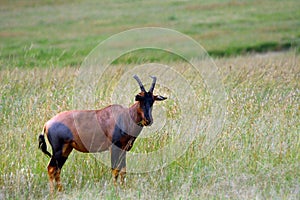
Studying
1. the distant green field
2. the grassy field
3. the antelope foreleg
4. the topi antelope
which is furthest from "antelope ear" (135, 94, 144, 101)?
the distant green field

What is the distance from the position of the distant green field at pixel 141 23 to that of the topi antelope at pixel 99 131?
14.8 m

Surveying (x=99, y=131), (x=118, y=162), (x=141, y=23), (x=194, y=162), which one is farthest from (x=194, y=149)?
(x=141, y=23)

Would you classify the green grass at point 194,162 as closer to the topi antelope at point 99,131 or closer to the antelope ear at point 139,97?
the topi antelope at point 99,131

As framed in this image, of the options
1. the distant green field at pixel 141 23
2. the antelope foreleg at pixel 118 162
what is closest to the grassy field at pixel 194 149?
the antelope foreleg at pixel 118 162

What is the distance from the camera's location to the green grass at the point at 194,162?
6746 millimetres

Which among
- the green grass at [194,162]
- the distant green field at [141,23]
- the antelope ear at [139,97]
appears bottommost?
the green grass at [194,162]

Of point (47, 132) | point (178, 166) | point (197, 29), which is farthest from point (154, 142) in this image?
point (197, 29)

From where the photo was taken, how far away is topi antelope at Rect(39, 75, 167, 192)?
671cm

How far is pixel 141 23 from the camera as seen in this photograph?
29359mm

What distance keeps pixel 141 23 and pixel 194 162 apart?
871 inches

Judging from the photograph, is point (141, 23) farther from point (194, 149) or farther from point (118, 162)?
point (118, 162)

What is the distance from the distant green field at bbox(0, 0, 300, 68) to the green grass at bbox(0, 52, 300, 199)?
12837 mm

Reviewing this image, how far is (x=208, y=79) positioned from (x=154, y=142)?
385 cm

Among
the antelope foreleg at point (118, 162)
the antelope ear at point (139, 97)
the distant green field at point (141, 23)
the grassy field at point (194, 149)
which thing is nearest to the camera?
the antelope ear at point (139, 97)
